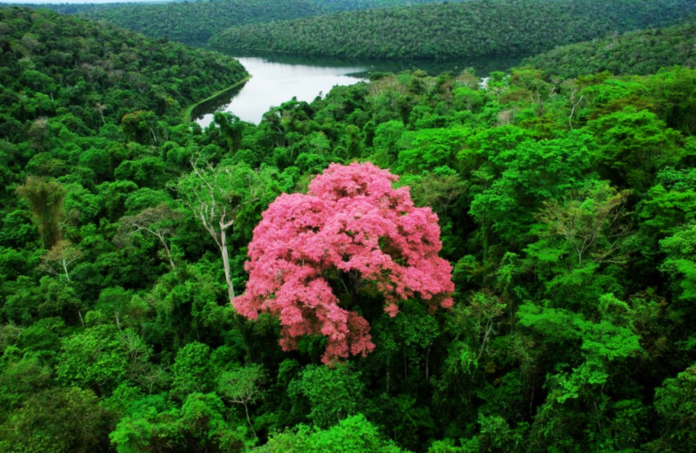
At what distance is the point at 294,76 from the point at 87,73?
3164 cm

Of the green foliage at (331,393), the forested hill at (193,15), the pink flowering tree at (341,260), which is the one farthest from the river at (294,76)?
the green foliage at (331,393)

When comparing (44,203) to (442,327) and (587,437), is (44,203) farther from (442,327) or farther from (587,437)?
(587,437)

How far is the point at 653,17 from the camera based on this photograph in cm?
8369

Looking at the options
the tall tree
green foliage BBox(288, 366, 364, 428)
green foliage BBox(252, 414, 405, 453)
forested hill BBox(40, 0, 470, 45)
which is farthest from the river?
green foliage BBox(252, 414, 405, 453)

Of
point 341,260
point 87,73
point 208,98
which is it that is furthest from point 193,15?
point 341,260

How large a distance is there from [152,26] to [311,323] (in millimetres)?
111469

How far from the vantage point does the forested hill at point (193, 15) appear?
4001 inches

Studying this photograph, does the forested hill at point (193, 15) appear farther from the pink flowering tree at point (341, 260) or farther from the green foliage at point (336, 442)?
the green foliage at point (336, 442)

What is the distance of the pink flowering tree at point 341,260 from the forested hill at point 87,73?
36.4 m

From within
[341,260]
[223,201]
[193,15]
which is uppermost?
[193,15]

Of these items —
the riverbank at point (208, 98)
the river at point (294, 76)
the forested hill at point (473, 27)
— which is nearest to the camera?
the riverbank at point (208, 98)

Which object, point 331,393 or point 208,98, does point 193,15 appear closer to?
point 208,98

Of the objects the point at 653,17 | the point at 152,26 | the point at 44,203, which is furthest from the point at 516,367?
the point at 152,26

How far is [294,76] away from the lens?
7269cm
